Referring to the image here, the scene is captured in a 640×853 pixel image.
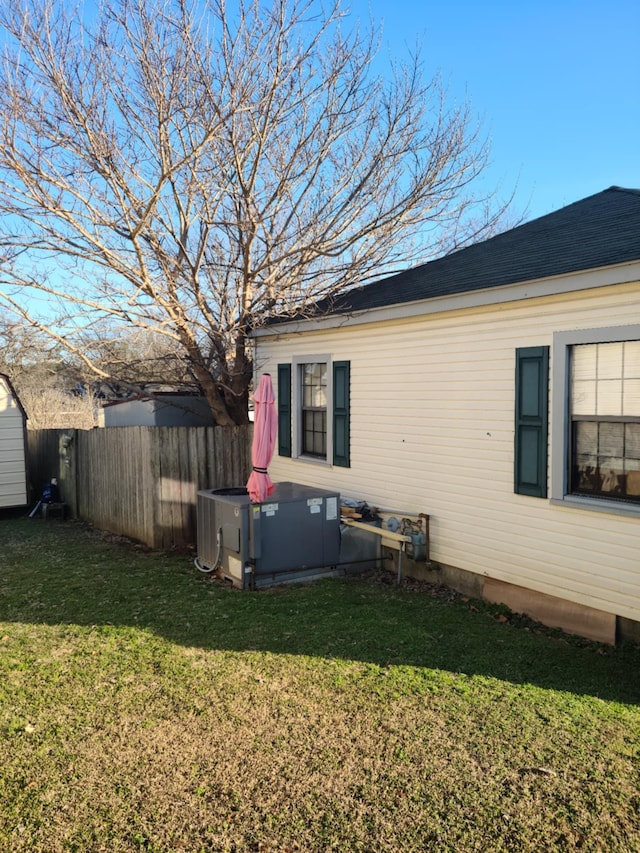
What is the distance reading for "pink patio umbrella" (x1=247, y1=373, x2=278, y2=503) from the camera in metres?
7.49

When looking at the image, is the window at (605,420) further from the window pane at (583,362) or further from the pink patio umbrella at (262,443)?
the pink patio umbrella at (262,443)

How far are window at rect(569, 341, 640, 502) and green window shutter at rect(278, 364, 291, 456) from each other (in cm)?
511

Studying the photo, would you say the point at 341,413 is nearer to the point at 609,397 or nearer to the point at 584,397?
the point at 584,397

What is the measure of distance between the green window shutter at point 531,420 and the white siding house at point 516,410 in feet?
0.05

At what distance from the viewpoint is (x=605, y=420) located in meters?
5.85

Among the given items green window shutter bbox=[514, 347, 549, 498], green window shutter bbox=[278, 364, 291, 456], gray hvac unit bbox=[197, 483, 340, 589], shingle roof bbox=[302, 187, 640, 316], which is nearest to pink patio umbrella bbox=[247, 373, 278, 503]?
gray hvac unit bbox=[197, 483, 340, 589]

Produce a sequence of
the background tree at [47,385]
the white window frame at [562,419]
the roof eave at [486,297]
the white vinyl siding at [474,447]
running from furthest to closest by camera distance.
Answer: the background tree at [47,385] → the white window frame at [562,419] → the white vinyl siding at [474,447] → the roof eave at [486,297]

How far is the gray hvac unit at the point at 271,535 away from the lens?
24.4ft

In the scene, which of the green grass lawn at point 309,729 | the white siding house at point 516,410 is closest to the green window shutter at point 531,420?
the white siding house at point 516,410

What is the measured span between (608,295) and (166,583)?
569 centimetres

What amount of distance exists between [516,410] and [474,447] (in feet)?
2.43

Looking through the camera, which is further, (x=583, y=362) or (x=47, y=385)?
(x=47, y=385)

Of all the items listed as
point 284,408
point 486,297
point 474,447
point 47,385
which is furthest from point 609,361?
point 47,385

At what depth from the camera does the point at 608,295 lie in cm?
Answer: 571
